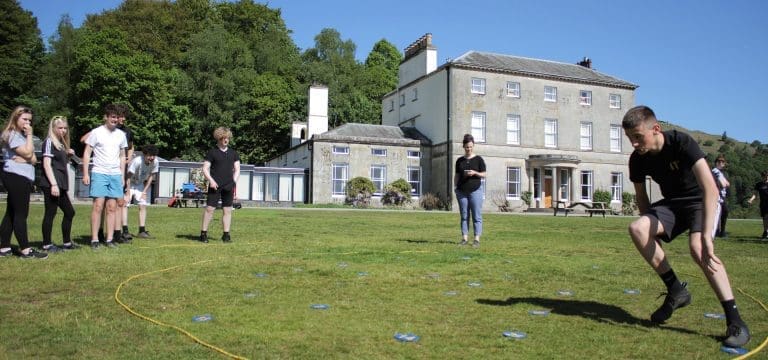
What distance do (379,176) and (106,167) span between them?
114 ft

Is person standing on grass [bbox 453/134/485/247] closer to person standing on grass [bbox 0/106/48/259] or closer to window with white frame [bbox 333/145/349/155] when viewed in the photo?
person standing on grass [bbox 0/106/48/259]

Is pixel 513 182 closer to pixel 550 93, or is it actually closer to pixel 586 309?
pixel 550 93

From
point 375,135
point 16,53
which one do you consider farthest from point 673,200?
point 16,53

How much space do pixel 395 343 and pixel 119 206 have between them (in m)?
7.92

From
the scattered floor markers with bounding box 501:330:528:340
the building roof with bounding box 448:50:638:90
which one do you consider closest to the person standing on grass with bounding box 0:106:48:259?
the scattered floor markers with bounding box 501:330:528:340

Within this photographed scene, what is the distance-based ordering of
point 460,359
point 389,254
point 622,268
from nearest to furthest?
point 460,359 < point 622,268 < point 389,254

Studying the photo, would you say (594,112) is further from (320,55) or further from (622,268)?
(622,268)

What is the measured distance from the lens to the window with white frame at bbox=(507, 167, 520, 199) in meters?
45.0

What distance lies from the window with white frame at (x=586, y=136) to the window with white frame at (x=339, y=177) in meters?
19.6

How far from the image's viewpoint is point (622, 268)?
8664 millimetres

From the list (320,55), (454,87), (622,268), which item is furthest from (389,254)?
(320,55)

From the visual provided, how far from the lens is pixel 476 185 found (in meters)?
11.4

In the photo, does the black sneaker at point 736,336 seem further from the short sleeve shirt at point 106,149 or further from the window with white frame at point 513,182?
the window with white frame at point 513,182

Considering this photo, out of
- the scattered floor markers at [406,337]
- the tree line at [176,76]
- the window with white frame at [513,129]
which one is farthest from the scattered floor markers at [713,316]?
the tree line at [176,76]
